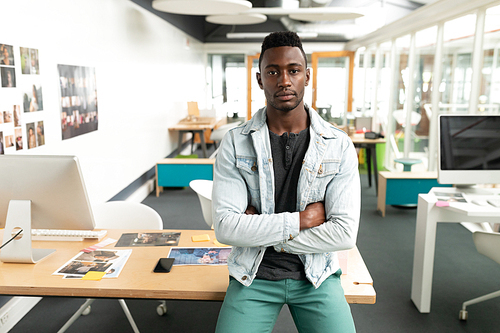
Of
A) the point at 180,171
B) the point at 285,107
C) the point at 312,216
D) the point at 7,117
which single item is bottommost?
the point at 180,171

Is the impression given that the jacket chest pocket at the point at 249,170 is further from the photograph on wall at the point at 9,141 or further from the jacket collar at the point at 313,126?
the photograph on wall at the point at 9,141

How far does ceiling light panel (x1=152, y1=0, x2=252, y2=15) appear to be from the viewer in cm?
502

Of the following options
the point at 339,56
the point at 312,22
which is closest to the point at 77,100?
the point at 312,22

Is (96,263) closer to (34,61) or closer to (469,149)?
(34,61)

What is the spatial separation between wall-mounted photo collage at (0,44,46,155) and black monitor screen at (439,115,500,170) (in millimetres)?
3151

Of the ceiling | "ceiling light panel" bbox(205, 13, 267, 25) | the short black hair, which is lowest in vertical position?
the short black hair

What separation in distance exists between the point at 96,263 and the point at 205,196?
137 centimetres

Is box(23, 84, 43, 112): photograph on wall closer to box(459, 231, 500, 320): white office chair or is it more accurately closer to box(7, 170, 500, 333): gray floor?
box(7, 170, 500, 333): gray floor

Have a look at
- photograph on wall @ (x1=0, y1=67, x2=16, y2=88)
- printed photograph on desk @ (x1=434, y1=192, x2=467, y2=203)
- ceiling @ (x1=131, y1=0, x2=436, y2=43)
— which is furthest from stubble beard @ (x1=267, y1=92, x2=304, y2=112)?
ceiling @ (x1=131, y1=0, x2=436, y2=43)

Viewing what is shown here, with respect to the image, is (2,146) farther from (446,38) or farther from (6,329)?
(446,38)

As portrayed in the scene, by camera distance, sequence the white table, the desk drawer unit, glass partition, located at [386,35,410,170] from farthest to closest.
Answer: glass partition, located at [386,35,410,170], the desk drawer unit, the white table

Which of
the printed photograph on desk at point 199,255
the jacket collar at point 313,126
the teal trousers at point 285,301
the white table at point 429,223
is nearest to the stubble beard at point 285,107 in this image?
the jacket collar at point 313,126

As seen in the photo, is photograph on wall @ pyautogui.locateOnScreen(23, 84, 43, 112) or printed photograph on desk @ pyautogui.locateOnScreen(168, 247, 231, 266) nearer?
printed photograph on desk @ pyautogui.locateOnScreen(168, 247, 231, 266)

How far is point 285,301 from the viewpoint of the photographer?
169cm
